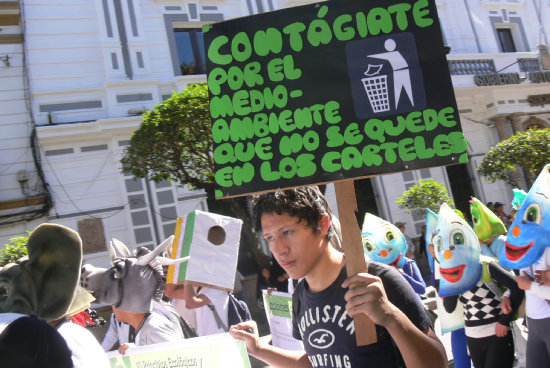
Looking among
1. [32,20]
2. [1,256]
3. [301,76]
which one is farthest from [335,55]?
[32,20]

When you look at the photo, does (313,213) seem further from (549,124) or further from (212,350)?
(549,124)

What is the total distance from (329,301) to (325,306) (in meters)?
0.03

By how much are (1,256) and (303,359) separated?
461cm

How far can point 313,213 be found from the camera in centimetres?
199

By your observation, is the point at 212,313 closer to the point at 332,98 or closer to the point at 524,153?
the point at 332,98

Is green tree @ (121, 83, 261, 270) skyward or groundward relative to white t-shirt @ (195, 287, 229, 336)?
skyward

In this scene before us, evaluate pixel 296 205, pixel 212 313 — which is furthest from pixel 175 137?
pixel 296 205

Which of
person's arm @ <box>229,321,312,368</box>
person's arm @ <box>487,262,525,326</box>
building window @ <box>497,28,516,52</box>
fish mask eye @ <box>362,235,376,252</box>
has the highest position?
building window @ <box>497,28,516,52</box>

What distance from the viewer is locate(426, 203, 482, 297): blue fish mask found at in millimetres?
3643

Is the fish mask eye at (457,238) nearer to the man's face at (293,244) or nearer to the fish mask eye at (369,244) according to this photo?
the fish mask eye at (369,244)

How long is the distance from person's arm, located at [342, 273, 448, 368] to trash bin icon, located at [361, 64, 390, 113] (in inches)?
26.0

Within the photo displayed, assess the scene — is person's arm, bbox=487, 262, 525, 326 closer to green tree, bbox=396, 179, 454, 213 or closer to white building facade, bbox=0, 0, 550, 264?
green tree, bbox=396, 179, 454, 213

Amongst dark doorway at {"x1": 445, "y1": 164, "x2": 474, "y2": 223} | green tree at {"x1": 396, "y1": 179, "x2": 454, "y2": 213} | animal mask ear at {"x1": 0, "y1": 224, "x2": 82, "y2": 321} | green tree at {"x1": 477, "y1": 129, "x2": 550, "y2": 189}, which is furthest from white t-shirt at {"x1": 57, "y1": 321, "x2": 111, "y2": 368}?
dark doorway at {"x1": 445, "y1": 164, "x2": 474, "y2": 223}

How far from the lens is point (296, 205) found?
1969 mm
